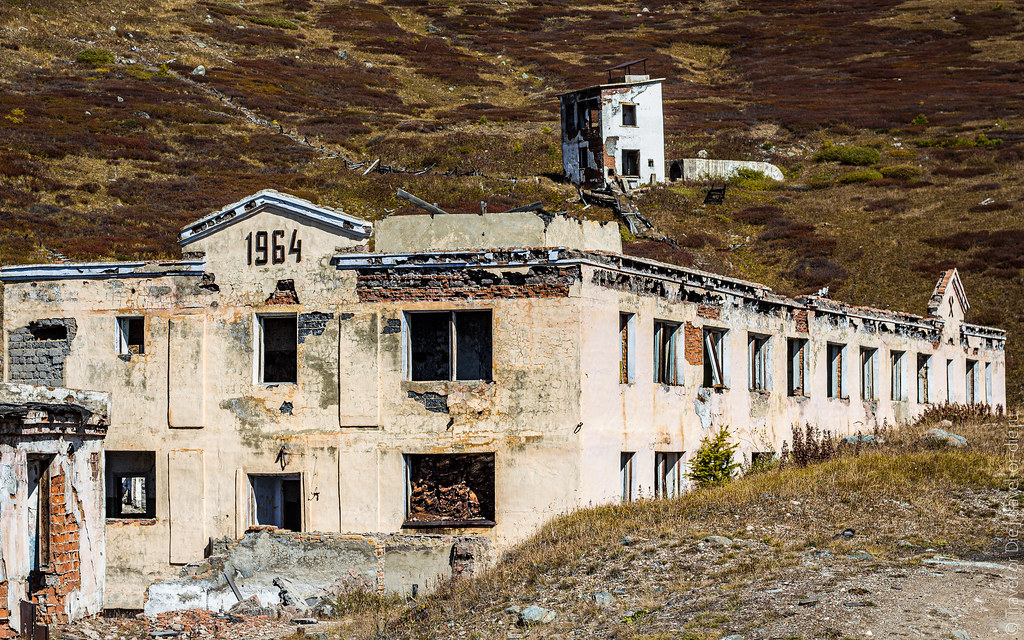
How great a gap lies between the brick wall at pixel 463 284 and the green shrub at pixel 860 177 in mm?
49606

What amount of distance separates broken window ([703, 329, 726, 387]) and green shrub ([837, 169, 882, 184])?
146 feet

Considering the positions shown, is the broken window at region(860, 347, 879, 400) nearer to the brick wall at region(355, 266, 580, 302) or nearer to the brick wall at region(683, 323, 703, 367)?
the brick wall at region(683, 323, 703, 367)

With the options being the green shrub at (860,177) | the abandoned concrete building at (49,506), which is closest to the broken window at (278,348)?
the abandoned concrete building at (49,506)

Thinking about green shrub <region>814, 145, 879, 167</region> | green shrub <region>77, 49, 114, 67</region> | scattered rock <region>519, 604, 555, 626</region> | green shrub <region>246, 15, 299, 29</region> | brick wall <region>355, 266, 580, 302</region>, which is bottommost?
scattered rock <region>519, 604, 555, 626</region>

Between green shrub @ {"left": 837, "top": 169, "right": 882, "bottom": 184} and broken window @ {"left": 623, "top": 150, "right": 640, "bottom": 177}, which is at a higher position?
broken window @ {"left": 623, "top": 150, "right": 640, "bottom": 177}

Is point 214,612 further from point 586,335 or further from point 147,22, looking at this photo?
point 147,22

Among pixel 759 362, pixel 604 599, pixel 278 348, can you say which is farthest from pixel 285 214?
pixel 759 362

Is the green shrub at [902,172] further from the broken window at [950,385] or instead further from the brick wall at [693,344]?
the brick wall at [693,344]

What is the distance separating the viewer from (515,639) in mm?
15734

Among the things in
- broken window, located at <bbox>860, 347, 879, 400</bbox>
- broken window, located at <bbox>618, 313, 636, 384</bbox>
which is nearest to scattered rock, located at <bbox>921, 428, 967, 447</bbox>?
broken window, located at <bbox>860, 347, 879, 400</bbox>

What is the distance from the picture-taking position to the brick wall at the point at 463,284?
2138cm

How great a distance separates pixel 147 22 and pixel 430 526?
88.7 m

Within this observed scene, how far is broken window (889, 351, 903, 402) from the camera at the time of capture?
32.6 m

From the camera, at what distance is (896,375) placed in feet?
108
